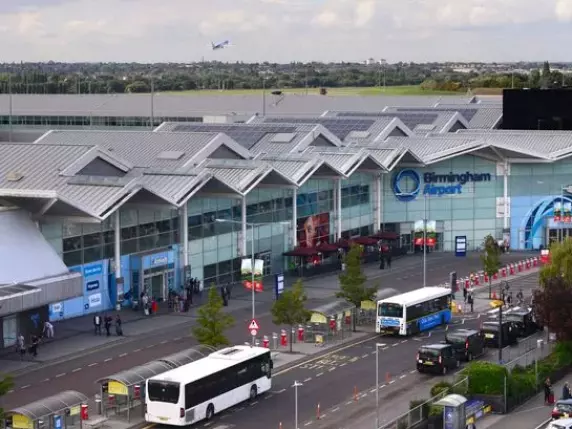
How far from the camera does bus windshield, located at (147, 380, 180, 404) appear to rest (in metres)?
43.9

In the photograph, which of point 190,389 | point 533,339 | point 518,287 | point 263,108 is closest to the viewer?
point 190,389

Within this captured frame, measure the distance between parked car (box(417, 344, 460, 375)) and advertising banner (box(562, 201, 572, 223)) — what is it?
4309cm

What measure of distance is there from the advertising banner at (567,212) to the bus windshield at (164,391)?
5614 centimetres

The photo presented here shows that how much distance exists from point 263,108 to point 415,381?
97.5 meters

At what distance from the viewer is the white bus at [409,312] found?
6112cm

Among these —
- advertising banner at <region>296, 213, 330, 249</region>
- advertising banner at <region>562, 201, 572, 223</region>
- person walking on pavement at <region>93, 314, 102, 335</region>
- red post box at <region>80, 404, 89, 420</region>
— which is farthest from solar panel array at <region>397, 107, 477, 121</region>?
red post box at <region>80, 404, 89, 420</region>

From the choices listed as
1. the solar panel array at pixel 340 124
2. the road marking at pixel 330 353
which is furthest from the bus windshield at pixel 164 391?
the solar panel array at pixel 340 124

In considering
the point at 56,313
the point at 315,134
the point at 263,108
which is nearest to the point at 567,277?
the point at 56,313

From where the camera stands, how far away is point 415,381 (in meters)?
52.0

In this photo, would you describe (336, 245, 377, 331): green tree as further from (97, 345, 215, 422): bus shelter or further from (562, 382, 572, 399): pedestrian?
(97, 345, 215, 422): bus shelter

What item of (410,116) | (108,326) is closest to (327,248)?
(108,326)

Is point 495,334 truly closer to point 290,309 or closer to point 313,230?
point 290,309

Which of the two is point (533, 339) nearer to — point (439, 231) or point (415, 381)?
point (415, 381)

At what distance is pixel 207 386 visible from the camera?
45125mm
